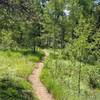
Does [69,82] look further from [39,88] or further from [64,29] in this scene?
[64,29]

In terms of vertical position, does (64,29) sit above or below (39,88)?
above

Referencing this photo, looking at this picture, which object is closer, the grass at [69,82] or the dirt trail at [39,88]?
the grass at [69,82]

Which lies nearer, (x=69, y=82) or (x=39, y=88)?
(x=39, y=88)

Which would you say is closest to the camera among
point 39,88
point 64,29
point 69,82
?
point 39,88

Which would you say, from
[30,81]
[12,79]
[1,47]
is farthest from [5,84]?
[1,47]

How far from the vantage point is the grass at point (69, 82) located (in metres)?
15.8

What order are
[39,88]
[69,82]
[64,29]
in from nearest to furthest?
[39,88] < [69,82] < [64,29]

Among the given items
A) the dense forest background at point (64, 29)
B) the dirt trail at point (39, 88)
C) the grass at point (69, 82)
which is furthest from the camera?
the dirt trail at point (39, 88)

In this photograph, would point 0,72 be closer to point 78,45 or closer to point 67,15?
point 78,45

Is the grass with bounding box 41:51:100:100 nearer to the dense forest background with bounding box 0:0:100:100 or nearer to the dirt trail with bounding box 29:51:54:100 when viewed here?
the dense forest background with bounding box 0:0:100:100

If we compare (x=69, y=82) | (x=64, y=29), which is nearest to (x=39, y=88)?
(x=69, y=82)

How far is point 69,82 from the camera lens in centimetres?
2006

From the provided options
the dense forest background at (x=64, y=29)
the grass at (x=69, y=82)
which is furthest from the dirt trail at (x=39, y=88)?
the dense forest background at (x=64, y=29)

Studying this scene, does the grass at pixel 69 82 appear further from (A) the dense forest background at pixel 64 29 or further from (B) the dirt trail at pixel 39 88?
(B) the dirt trail at pixel 39 88
